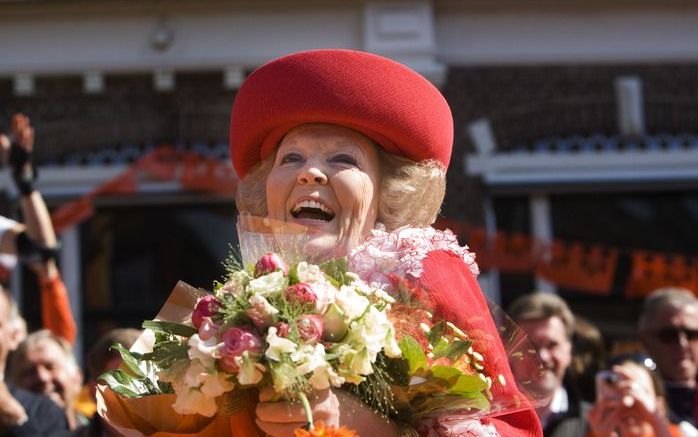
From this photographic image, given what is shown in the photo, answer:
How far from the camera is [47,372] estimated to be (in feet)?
16.6

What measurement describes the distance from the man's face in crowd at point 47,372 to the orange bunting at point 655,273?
15.0 feet

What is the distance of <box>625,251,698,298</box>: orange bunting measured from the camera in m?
8.43

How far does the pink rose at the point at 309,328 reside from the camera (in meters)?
2.37

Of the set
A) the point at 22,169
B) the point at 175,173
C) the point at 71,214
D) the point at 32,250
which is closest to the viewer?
the point at 32,250

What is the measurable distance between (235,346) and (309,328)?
0.14 metres

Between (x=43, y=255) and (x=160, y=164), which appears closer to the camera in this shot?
(x=43, y=255)

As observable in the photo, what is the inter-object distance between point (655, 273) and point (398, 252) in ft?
20.1

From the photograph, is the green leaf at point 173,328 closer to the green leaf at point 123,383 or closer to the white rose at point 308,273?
the green leaf at point 123,383

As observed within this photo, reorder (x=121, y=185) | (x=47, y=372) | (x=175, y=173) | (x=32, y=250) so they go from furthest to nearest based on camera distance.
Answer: (x=175, y=173)
(x=121, y=185)
(x=32, y=250)
(x=47, y=372)

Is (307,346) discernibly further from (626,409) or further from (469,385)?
(626,409)

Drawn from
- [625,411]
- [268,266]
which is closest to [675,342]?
[625,411]

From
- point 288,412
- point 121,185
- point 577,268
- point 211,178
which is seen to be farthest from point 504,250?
point 288,412

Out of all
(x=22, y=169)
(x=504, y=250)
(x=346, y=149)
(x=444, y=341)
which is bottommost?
(x=504, y=250)

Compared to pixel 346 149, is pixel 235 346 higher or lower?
lower
